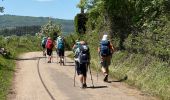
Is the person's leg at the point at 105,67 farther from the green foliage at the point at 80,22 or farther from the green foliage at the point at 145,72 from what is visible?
the green foliage at the point at 80,22

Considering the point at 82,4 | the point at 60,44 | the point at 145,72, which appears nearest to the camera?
the point at 145,72

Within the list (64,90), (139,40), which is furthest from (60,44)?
(64,90)

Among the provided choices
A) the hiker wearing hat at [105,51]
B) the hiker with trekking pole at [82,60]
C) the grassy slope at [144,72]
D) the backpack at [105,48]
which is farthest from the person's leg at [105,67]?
the hiker with trekking pole at [82,60]

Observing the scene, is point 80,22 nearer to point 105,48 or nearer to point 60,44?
point 60,44

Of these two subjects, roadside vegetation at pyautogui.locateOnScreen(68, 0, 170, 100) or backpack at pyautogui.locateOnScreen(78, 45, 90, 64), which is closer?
roadside vegetation at pyautogui.locateOnScreen(68, 0, 170, 100)

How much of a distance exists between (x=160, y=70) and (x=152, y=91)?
1326 millimetres

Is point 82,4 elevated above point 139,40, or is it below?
above

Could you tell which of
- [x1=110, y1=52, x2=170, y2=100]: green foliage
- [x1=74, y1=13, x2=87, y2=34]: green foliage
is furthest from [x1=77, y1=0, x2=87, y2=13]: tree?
[x1=74, y1=13, x2=87, y2=34]: green foliage

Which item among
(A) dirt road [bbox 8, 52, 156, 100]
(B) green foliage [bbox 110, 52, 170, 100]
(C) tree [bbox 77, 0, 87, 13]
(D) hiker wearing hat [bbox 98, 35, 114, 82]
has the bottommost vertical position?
(A) dirt road [bbox 8, 52, 156, 100]

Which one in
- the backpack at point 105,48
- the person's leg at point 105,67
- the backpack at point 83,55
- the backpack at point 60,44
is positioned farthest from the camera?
the backpack at point 60,44

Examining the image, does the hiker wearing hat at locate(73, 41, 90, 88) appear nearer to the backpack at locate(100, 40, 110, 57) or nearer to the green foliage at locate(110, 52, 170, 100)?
the backpack at locate(100, 40, 110, 57)

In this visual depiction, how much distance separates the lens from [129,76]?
867 inches

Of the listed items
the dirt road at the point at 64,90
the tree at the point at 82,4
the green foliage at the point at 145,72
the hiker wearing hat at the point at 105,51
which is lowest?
the dirt road at the point at 64,90

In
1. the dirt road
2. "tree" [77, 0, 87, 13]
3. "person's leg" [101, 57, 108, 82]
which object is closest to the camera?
the dirt road
